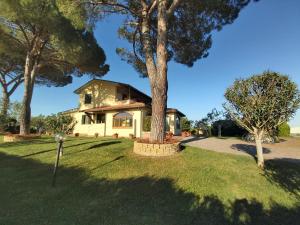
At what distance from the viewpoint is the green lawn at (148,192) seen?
5.15 metres

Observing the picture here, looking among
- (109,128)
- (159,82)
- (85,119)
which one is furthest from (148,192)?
(85,119)

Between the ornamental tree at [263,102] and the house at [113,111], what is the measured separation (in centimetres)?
1202

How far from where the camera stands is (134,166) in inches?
354

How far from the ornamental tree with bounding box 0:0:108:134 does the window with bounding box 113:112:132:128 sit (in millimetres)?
4955

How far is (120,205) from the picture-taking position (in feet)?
18.8

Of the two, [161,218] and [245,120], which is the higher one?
[245,120]

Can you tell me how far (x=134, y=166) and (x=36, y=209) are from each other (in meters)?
4.23

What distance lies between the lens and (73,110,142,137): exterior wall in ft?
72.0

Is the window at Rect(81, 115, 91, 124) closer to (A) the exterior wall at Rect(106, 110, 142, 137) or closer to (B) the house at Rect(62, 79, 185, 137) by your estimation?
(B) the house at Rect(62, 79, 185, 137)

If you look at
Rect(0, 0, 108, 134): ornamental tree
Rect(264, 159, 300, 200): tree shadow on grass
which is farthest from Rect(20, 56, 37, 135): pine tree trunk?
Rect(264, 159, 300, 200): tree shadow on grass

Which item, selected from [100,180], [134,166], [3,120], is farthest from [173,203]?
[3,120]

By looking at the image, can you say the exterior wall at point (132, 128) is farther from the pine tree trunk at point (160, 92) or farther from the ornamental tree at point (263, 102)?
the ornamental tree at point (263, 102)

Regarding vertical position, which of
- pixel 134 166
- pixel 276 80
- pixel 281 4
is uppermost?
pixel 281 4

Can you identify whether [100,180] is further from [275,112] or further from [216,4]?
[216,4]
